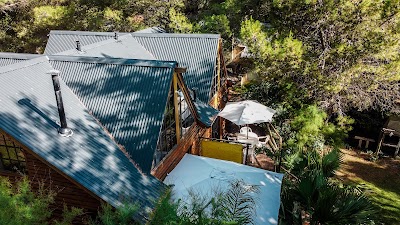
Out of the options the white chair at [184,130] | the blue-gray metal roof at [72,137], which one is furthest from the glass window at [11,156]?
the white chair at [184,130]

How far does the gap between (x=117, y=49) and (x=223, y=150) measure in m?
7.46

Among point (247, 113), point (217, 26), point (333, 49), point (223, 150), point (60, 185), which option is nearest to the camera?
point (60, 185)

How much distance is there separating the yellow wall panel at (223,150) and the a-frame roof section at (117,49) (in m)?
5.91

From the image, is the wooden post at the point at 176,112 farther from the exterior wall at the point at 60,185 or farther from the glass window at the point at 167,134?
the exterior wall at the point at 60,185

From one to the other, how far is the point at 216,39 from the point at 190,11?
1903cm

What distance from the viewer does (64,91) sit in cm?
1012

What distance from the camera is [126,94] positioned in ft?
31.8

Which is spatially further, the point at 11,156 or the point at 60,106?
the point at 60,106

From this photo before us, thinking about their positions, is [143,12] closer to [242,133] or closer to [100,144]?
[242,133]

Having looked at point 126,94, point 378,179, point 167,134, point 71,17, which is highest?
point 71,17

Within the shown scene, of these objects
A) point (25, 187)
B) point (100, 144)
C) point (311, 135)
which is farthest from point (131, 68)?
point (311, 135)

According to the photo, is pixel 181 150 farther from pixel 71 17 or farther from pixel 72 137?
pixel 71 17

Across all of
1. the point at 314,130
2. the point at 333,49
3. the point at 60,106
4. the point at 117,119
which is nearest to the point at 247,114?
the point at 314,130

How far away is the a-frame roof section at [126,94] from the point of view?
8.77 meters
